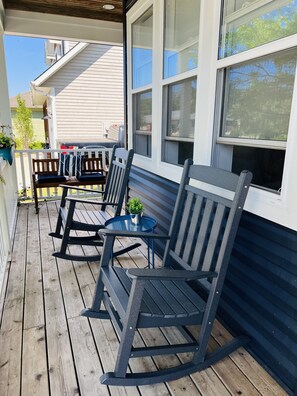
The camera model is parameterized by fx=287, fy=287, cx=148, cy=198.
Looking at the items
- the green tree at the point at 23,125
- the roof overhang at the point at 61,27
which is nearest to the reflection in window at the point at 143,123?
the roof overhang at the point at 61,27

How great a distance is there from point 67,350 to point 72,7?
4.32 m

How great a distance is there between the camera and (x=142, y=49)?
3332mm

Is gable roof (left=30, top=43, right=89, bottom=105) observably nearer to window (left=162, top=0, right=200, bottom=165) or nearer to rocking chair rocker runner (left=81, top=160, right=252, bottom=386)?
window (left=162, top=0, right=200, bottom=165)

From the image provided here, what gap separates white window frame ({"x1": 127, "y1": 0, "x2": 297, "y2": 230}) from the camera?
1.40 m

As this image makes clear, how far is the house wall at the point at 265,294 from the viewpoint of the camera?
1.47 metres

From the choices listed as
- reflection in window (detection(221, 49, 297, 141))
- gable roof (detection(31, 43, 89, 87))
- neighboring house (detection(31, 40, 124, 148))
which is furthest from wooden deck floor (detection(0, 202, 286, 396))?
gable roof (detection(31, 43, 89, 87))

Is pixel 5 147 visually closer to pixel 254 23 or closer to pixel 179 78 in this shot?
pixel 179 78

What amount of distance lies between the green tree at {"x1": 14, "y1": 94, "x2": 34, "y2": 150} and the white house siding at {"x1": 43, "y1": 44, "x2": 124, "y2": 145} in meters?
1.11

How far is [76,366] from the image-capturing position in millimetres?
1650

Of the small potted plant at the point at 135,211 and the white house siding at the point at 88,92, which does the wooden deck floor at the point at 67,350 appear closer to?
the small potted plant at the point at 135,211

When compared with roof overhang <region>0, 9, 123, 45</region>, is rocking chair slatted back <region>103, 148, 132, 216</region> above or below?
below

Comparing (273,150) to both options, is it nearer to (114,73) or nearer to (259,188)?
(259,188)

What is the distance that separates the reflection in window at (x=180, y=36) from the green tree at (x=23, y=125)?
23.6ft

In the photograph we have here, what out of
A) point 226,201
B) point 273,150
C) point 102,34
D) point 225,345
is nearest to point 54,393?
point 225,345
